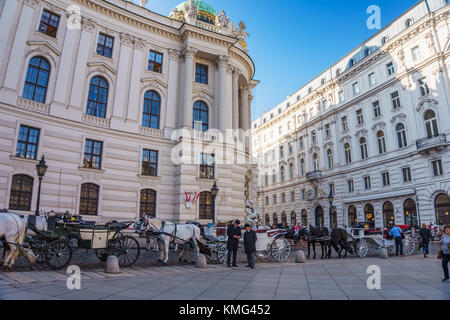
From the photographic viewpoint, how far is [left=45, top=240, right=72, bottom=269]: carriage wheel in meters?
10.7

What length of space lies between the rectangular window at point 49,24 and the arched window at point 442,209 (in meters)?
39.8

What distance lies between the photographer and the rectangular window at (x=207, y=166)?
2778 cm

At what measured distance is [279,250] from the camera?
14.8m

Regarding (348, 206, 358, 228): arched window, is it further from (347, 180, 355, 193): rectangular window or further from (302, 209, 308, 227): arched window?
(302, 209, 308, 227): arched window

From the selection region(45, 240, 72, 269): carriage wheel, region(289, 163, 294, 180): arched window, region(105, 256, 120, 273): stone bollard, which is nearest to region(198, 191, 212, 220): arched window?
region(45, 240, 72, 269): carriage wheel

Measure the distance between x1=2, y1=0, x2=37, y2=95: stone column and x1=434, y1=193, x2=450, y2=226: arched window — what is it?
1580 inches

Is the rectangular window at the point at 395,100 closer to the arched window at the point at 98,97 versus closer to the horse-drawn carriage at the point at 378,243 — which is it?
the horse-drawn carriage at the point at 378,243

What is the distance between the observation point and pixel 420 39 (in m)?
36.8

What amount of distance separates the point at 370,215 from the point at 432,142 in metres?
12.6

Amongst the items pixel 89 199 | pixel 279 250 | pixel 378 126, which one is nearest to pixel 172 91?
pixel 89 199

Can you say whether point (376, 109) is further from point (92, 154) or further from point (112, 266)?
point (112, 266)
